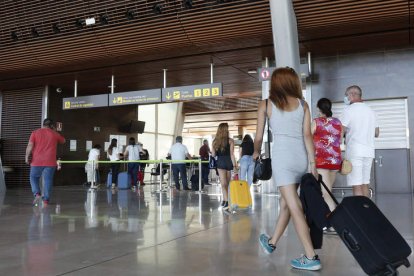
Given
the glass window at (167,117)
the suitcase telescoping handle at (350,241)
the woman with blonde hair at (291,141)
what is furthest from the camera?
the glass window at (167,117)

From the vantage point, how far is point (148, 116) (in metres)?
20.3

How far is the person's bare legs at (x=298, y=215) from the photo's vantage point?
9.08ft

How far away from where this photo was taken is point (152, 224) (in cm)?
476

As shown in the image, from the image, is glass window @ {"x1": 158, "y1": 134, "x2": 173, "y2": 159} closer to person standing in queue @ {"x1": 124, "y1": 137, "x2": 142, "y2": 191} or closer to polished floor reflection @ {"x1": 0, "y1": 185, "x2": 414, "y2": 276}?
person standing in queue @ {"x1": 124, "y1": 137, "x2": 142, "y2": 191}

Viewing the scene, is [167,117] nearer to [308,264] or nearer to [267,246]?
[267,246]

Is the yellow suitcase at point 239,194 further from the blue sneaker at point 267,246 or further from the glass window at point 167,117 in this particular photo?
the glass window at point 167,117

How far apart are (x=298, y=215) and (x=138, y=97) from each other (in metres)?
8.56

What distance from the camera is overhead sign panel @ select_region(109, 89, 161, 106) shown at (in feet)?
34.9

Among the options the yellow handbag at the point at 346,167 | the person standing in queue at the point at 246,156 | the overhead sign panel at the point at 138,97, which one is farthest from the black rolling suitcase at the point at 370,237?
the overhead sign panel at the point at 138,97

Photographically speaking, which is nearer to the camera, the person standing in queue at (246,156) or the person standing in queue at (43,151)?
the person standing in queue at (43,151)

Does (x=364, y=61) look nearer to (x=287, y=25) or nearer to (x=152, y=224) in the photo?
(x=287, y=25)

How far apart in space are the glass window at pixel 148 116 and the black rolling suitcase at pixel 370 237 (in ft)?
57.0

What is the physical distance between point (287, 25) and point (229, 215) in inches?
121

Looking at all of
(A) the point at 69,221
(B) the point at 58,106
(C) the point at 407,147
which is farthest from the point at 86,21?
(C) the point at 407,147
